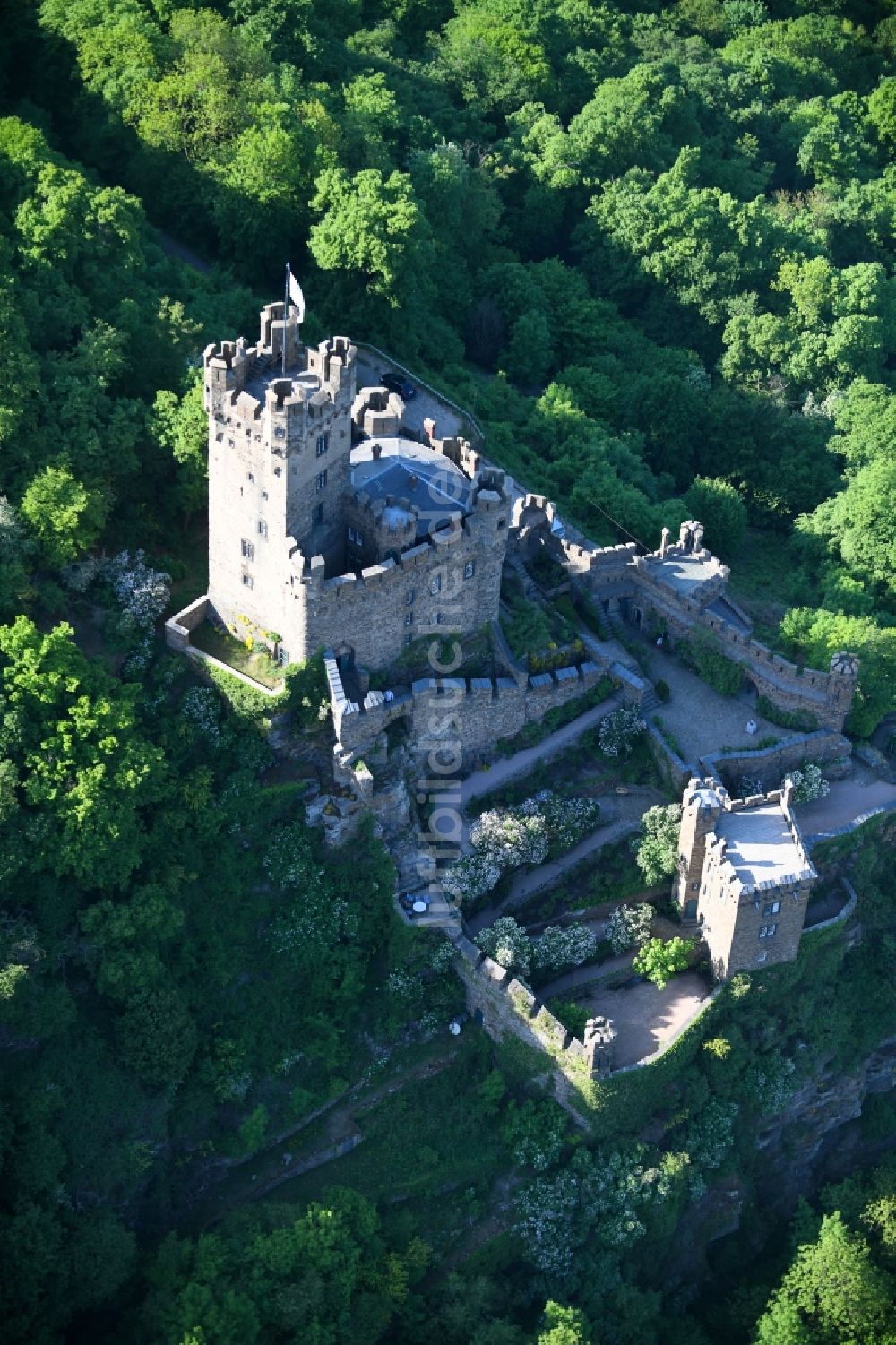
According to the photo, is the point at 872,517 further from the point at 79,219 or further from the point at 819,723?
the point at 79,219

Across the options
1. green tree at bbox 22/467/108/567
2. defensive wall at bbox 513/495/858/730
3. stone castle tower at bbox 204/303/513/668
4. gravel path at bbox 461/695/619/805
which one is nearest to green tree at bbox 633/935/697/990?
gravel path at bbox 461/695/619/805

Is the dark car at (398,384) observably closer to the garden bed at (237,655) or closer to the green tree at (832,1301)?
the garden bed at (237,655)

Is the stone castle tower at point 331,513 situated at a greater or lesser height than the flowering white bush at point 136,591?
greater

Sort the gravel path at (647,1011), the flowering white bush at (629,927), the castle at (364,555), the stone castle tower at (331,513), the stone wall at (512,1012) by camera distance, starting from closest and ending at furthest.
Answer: the stone castle tower at (331,513) < the castle at (364,555) < the stone wall at (512,1012) < the gravel path at (647,1011) < the flowering white bush at (629,927)

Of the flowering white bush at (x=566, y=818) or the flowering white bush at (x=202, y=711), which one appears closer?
the flowering white bush at (x=202, y=711)

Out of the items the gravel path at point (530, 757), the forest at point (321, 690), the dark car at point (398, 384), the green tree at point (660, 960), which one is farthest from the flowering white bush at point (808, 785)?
the dark car at point (398, 384)

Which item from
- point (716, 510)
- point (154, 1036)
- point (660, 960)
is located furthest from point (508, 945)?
point (716, 510)

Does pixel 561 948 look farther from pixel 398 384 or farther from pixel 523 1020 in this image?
pixel 398 384

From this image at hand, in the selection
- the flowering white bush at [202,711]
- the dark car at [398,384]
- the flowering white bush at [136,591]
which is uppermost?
the dark car at [398,384]

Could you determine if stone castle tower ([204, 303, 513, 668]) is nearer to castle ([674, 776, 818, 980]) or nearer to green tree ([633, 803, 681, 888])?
green tree ([633, 803, 681, 888])
